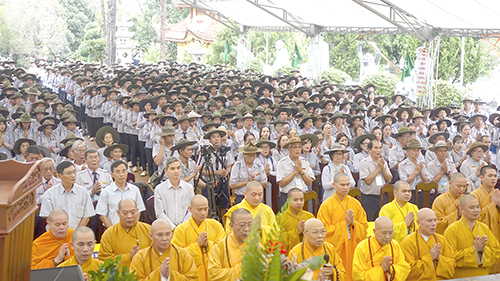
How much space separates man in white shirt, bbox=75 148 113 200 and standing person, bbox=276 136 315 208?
2.30m

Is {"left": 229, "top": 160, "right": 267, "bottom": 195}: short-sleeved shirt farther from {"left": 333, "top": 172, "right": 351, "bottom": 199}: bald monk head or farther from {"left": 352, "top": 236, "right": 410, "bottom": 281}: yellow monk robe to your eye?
{"left": 352, "top": 236, "right": 410, "bottom": 281}: yellow monk robe

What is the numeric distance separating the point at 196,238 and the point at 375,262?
180 centimetres

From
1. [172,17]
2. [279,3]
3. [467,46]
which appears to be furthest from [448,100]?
[172,17]

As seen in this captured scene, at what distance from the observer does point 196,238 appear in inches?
219

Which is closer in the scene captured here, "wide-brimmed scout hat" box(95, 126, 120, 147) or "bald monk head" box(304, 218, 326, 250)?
"bald monk head" box(304, 218, 326, 250)

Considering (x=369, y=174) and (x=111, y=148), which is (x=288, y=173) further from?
(x=111, y=148)

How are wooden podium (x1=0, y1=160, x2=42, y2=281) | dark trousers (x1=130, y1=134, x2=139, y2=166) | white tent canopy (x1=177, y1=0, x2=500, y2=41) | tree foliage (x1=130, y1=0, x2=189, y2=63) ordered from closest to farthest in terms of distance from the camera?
wooden podium (x1=0, y1=160, x2=42, y2=281) < dark trousers (x1=130, y1=134, x2=139, y2=166) < white tent canopy (x1=177, y1=0, x2=500, y2=41) < tree foliage (x1=130, y1=0, x2=189, y2=63)

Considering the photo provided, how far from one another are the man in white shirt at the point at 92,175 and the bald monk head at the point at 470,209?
4.38 meters

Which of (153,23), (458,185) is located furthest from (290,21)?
(153,23)

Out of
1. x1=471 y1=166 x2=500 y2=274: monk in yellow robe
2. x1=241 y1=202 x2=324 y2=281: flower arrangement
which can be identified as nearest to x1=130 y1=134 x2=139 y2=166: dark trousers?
x1=471 y1=166 x2=500 y2=274: monk in yellow robe

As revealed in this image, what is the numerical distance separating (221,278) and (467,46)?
2628 cm

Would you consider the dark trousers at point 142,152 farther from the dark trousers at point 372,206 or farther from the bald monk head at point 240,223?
the bald monk head at point 240,223

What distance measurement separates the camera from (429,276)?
5508mm

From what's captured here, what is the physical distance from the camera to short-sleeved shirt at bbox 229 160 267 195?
24.8 feet
